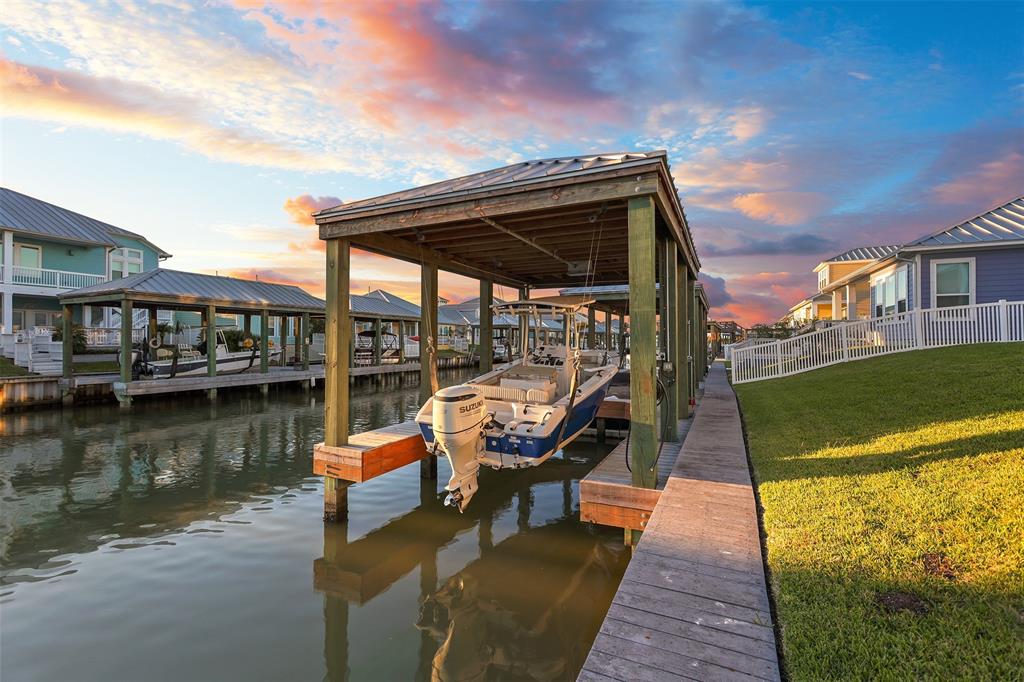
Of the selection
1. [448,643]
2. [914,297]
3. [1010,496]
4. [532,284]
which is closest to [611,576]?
[448,643]

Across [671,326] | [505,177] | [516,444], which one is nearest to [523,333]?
[671,326]

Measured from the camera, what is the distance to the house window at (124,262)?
27.0 m

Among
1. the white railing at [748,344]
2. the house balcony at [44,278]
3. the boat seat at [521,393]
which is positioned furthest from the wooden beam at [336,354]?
the house balcony at [44,278]

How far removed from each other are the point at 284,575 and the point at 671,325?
6610 mm

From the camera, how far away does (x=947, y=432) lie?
17.8ft

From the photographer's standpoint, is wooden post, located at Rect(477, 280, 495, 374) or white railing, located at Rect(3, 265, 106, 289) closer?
wooden post, located at Rect(477, 280, 495, 374)

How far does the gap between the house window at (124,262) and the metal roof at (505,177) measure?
2826cm

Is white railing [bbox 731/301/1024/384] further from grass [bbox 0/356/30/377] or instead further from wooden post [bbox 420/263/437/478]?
grass [bbox 0/356/30/377]

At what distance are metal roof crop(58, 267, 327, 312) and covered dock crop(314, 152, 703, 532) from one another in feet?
42.6

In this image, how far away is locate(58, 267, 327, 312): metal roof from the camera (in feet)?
53.8

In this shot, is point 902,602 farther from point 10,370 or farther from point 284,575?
point 10,370

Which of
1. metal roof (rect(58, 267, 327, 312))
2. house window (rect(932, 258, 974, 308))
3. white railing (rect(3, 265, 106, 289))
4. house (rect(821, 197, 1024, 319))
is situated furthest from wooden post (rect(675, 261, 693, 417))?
white railing (rect(3, 265, 106, 289))

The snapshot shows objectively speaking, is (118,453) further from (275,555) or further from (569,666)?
(569,666)

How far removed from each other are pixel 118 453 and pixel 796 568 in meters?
12.8
